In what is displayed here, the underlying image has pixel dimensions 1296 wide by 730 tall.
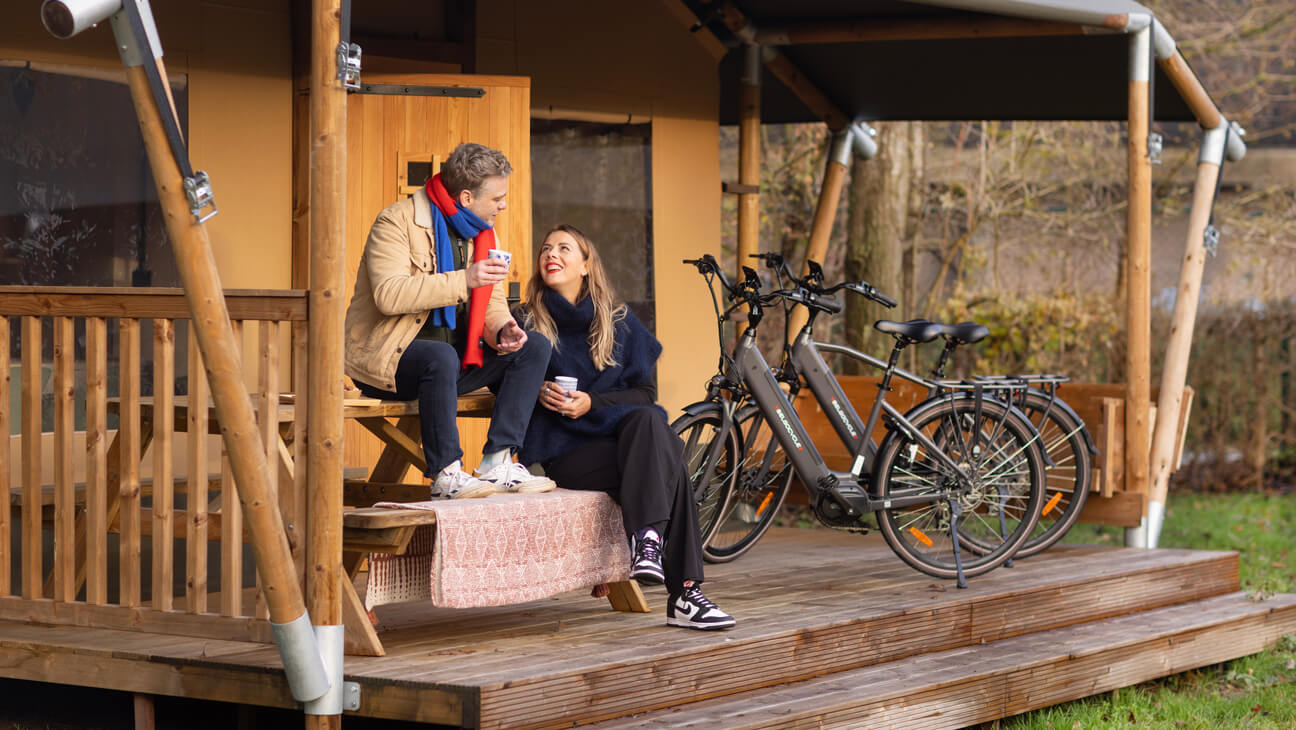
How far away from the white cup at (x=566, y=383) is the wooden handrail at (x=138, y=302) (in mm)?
982

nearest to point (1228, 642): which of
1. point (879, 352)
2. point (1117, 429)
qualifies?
point (1117, 429)

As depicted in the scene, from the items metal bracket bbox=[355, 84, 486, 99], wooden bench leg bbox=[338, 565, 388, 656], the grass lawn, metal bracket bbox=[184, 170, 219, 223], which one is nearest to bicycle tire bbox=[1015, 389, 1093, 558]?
the grass lawn

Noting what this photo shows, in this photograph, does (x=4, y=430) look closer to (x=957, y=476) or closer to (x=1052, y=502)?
(x=957, y=476)

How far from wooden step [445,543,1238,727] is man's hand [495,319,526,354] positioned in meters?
0.87

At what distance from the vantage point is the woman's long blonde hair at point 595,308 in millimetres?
5059

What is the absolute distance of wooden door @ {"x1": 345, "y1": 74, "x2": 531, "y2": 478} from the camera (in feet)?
22.1

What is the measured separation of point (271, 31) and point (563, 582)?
127 inches

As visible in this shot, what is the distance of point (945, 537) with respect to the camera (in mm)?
6164

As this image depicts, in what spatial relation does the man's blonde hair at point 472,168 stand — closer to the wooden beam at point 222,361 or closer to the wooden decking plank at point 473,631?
the wooden beam at point 222,361

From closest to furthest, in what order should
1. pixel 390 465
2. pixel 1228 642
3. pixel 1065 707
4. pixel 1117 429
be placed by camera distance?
1. pixel 390 465
2. pixel 1065 707
3. pixel 1228 642
4. pixel 1117 429

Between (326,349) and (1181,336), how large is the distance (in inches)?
204

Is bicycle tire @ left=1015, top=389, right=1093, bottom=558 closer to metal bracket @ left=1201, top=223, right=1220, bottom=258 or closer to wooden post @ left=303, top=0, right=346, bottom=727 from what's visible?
metal bracket @ left=1201, top=223, right=1220, bottom=258

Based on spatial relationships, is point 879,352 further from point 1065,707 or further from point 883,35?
point 1065,707

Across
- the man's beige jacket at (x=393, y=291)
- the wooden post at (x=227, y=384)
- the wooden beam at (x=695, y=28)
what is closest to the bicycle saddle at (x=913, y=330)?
the man's beige jacket at (x=393, y=291)
